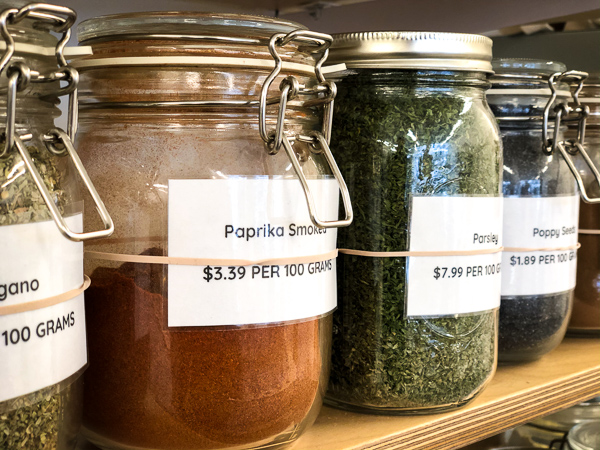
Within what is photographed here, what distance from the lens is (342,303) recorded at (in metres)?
0.56

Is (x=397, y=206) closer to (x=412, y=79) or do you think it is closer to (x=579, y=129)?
(x=412, y=79)

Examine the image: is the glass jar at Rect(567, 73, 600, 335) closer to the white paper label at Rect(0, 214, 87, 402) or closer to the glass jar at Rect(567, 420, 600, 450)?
the glass jar at Rect(567, 420, 600, 450)

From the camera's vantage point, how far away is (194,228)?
41cm

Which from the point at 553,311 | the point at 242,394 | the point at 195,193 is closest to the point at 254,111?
the point at 195,193

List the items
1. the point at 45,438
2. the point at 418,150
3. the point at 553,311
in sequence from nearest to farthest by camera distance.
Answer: the point at 45,438 → the point at 418,150 → the point at 553,311

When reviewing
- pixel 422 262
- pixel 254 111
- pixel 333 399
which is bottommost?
pixel 333 399

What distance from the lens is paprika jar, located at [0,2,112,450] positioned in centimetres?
34

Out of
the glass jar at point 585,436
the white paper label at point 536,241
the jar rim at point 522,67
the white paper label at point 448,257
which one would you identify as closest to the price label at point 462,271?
the white paper label at point 448,257

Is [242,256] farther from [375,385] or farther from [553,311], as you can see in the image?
[553,311]

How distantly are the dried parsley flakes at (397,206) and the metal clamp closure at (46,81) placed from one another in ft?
0.75

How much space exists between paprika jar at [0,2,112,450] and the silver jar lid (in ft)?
0.75

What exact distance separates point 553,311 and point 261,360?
38 centimetres

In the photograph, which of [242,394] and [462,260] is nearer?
[242,394]

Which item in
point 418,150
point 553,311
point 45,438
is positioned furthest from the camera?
point 553,311
